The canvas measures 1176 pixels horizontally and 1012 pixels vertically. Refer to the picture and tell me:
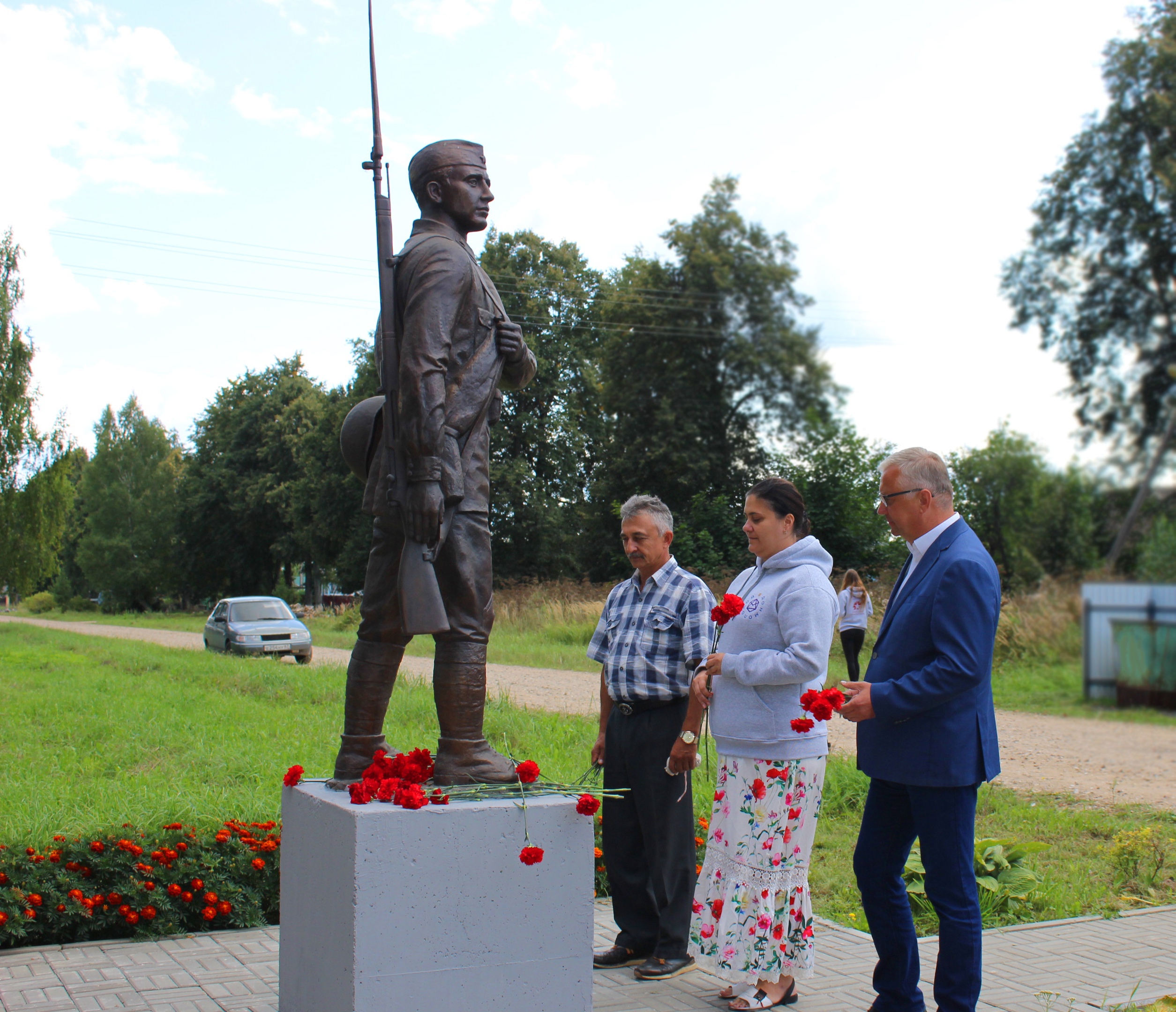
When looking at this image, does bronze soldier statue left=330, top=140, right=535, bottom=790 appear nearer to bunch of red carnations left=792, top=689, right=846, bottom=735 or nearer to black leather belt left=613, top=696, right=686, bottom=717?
black leather belt left=613, top=696, right=686, bottom=717

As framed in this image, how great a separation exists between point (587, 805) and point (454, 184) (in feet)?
7.39

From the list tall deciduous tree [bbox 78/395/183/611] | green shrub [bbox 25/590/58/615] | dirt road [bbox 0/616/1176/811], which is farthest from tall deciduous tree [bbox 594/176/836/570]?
green shrub [bbox 25/590/58/615]

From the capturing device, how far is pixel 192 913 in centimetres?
516

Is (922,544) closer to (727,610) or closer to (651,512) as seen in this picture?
(727,610)

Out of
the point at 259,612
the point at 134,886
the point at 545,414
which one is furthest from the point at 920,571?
the point at 545,414

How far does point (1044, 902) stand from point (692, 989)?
7.59 feet

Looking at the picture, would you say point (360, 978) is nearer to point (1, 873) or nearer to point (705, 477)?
point (1, 873)

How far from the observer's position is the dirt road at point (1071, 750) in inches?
348

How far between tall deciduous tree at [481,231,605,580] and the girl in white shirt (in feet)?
74.4

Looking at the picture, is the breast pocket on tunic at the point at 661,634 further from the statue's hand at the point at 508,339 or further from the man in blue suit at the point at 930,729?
the statue's hand at the point at 508,339

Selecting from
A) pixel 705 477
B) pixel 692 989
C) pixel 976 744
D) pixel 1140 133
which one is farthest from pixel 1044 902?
pixel 705 477

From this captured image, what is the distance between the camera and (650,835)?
181 inches

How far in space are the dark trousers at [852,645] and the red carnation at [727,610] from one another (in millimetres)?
9404

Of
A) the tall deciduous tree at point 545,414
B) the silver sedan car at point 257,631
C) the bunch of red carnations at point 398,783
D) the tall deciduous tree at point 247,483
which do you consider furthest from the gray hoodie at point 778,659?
the tall deciduous tree at point 247,483
